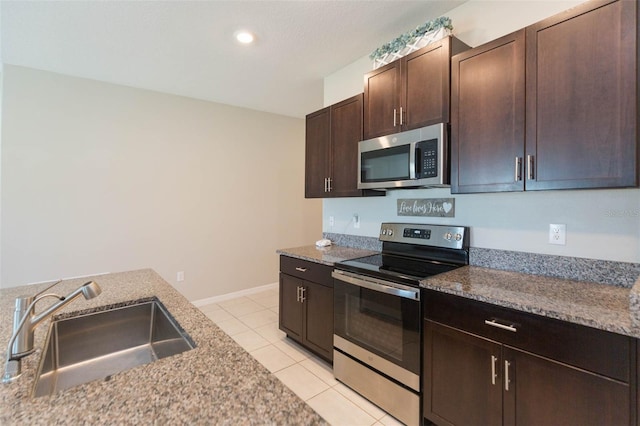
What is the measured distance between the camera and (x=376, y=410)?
76.0 inches

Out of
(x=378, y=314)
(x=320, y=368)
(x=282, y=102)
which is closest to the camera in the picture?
(x=378, y=314)

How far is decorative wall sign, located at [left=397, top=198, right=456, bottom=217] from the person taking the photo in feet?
7.10

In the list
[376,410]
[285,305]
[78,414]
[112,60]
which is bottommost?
[376,410]

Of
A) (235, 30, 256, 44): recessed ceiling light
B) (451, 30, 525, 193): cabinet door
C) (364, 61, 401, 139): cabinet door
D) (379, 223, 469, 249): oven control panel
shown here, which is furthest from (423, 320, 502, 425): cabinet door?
(235, 30, 256, 44): recessed ceiling light

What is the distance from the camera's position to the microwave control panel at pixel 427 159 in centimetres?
188

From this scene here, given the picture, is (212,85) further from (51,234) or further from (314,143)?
(51,234)

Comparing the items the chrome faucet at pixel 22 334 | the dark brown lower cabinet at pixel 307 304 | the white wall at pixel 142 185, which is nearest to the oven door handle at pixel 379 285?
the dark brown lower cabinet at pixel 307 304

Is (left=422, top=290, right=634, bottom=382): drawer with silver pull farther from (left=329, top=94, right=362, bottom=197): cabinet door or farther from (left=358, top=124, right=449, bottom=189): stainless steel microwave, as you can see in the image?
(left=329, top=94, right=362, bottom=197): cabinet door

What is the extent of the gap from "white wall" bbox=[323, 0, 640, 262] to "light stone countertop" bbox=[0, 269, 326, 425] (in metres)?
1.71

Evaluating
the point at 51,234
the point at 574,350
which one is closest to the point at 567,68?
the point at 574,350

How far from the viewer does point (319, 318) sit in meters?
2.43

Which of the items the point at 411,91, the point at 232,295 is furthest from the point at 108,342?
the point at 232,295

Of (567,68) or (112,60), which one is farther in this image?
(112,60)

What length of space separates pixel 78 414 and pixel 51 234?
10.5ft
